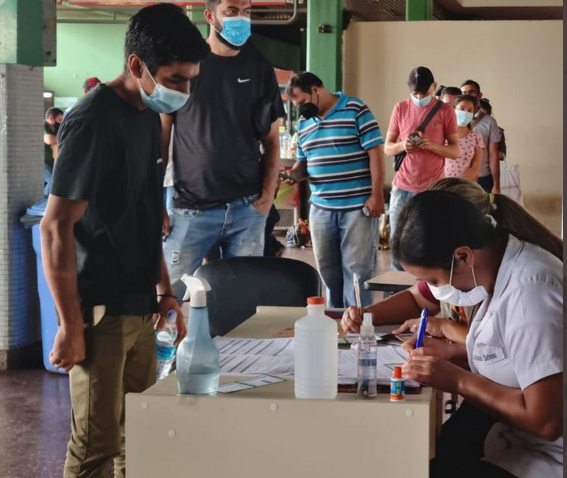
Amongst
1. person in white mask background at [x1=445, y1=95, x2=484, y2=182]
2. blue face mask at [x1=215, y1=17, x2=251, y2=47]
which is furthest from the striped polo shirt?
person in white mask background at [x1=445, y1=95, x2=484, y2=182]

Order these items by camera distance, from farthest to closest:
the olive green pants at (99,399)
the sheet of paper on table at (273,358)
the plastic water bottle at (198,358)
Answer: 1. the olive green pants at (99,399)
2. the sheet of paper on table at (273,358)
3. the plastic water bottle at (198,358)

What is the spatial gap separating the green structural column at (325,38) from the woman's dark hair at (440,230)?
27.9ft

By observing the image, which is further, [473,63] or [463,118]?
[473,63]

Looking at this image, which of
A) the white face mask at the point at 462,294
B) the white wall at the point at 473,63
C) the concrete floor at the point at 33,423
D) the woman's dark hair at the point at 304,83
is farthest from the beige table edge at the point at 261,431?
the white wall at the point at 473,63

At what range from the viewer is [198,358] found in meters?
1.97

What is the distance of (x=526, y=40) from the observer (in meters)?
11.3

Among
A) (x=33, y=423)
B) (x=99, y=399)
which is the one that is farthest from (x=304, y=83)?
(x=99, y=399)

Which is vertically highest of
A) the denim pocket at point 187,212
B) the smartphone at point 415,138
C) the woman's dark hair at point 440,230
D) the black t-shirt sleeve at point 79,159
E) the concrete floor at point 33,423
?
the black t-shirt sleeve at point 79,159

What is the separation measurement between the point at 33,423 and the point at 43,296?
1064 millimetres

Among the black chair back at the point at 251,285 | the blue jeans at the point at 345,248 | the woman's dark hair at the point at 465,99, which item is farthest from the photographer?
the woman's dark hair at the point at 465,99

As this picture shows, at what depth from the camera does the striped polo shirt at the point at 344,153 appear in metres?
5.04

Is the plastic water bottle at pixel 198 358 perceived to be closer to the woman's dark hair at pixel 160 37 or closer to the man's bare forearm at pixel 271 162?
the woman's dark hair at pixel 160 37

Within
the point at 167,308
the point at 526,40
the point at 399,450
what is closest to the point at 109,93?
the point at 167,308

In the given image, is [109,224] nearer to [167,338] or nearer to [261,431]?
[167,338]
